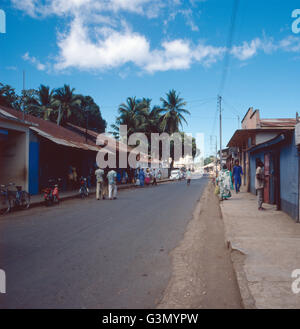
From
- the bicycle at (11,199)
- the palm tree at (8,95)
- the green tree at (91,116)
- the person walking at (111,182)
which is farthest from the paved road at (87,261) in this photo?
the green tree at (91,116)

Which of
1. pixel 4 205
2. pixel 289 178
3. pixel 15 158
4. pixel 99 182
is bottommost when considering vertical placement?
pixel 4 205

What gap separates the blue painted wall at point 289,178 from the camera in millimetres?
8539

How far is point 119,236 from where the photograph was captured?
7.17m

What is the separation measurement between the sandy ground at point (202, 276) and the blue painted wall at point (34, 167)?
12.5m

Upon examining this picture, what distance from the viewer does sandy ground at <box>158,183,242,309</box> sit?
372 centimetres

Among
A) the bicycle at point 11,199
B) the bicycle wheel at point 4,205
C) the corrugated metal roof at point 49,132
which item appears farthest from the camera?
the corrugated metal roof at point 49,132

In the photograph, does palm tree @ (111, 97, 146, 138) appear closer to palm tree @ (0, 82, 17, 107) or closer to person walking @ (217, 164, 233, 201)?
palm tree @ (0, 82, 17, 107)

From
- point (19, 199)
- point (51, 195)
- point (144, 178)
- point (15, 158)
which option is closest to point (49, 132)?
point (15, 158)

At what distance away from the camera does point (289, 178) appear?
9188 mm

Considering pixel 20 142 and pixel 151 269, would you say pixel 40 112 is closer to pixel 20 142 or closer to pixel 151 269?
pixel 20 142

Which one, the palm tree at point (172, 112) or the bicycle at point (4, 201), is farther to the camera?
the palm tree at point (172, 112)

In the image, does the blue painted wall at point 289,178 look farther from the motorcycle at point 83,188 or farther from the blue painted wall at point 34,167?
the blue painted wall at point 34,167

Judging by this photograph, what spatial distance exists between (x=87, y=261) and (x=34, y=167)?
13.9m

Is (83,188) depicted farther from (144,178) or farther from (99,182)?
(144,178)
